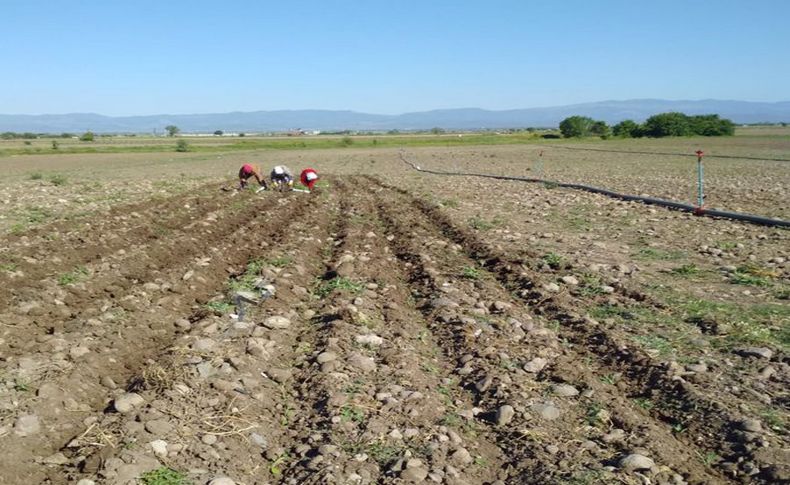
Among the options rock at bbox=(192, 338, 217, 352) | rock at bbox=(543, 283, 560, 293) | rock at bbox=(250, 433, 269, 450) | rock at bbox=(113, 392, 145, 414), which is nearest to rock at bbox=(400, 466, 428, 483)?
rock at bbox=(250, 433, 269, 450)

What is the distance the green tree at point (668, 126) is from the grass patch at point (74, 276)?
97936 mm

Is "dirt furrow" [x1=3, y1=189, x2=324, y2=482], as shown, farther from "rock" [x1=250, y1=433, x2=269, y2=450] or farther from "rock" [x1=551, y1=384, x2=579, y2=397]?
"rock" [x1=551, y1=384, x2=579, y2=397]

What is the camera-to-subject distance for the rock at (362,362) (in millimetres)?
6293

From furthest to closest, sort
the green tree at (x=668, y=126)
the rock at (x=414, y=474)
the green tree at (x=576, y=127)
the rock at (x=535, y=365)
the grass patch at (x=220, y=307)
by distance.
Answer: the green tree at (x=576, y=127), the green tree at (x=668, y=126), the grass patch at (x=220, y=307), the rock at (x=535, y=365), the rock at (x=414, y=474)

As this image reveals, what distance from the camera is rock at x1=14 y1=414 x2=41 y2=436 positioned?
4.88 metres

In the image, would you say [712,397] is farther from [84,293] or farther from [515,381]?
[84,293]

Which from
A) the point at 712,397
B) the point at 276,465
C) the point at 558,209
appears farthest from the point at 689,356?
the point at 558,209

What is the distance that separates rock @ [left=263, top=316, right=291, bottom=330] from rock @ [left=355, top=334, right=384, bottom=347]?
0.94 meters

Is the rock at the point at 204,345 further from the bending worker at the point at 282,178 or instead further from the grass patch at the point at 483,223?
the bending worker at the point at 282,178

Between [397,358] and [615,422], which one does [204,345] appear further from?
[615,422]

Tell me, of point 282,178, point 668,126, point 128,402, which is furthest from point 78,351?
point 668,126

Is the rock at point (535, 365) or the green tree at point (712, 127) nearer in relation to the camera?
the rock at point (535, 365)

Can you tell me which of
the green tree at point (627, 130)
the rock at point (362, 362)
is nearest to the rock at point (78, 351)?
the rock at point (362, 362)

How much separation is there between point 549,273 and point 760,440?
5279mm
